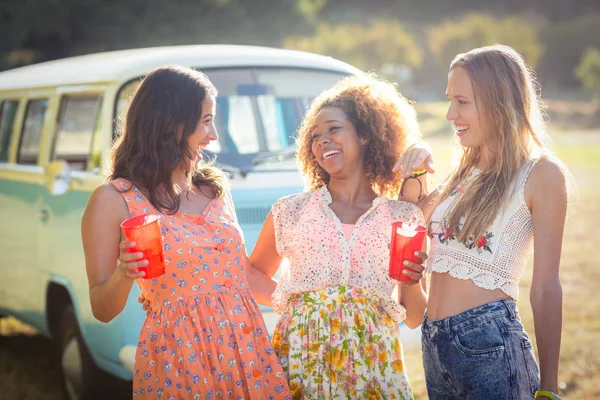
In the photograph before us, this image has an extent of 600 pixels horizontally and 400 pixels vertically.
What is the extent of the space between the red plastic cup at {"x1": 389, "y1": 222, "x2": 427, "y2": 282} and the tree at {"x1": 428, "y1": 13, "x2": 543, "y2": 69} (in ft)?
221

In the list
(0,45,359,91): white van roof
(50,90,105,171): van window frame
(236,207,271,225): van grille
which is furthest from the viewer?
(50,90,105,171): van window frame

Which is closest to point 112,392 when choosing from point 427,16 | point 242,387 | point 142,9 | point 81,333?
point 81,333

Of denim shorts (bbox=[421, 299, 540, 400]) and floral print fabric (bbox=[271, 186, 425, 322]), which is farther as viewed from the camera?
floral print fabric (bbox=[271, 186, 425, 322])

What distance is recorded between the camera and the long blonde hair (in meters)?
2.94

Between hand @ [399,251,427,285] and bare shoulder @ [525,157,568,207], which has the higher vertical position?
bare shoulder @ [525,157,568,207]

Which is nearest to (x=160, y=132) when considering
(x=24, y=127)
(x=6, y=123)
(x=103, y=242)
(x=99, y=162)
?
(x=103, y=242)

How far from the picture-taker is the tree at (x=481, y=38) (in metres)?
68.6

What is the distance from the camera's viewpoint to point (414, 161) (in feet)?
10.5

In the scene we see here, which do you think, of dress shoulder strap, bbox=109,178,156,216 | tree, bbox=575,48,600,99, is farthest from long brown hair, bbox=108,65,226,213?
tree, bbox=575,48,600,99

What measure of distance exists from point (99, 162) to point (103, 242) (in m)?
2.27

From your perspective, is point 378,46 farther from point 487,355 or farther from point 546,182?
point 487,355

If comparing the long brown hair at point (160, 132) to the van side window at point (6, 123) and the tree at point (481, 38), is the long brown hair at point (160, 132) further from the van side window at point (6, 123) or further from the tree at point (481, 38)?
the tree at point (481, 38)

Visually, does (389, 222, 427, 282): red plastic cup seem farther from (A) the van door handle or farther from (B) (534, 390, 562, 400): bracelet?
(A) the van door handle

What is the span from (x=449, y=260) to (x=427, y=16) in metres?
123
